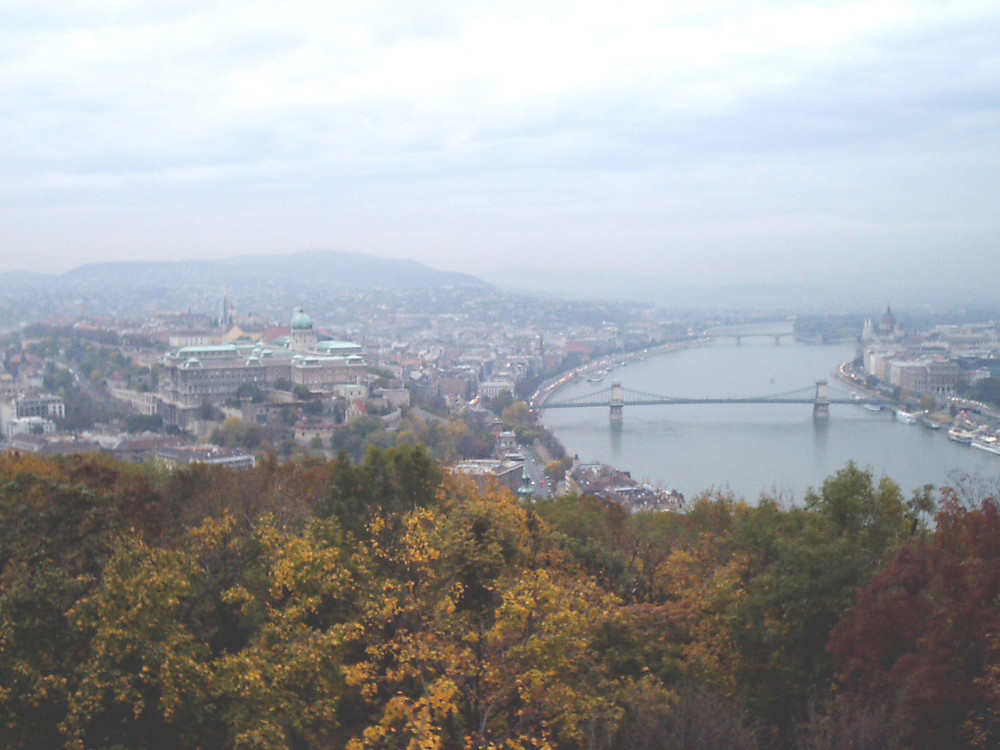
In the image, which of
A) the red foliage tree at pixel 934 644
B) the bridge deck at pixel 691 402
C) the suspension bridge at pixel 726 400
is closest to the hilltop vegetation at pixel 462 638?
the red foliage tree at pixel 934 644

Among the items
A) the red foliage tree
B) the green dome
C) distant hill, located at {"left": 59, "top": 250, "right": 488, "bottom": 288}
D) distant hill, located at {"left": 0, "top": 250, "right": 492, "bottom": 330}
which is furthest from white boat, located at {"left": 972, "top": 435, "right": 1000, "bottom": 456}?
distant hill, located at {"left": 59, "top": 250, "right": 488, "bottom": 288}

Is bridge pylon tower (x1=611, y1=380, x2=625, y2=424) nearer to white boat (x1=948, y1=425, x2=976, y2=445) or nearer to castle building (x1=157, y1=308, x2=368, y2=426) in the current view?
castle building (x1=157, y1=308, x2=368, y2=426)

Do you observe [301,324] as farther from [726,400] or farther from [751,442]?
[751,442]

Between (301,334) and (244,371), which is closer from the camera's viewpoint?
(244,371)

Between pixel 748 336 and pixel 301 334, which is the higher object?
pixel 301 334

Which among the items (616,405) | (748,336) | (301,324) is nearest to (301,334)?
(301,324)
